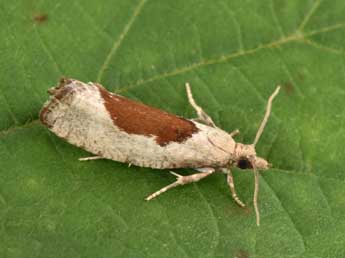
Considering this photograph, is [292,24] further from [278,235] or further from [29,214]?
[29,214]

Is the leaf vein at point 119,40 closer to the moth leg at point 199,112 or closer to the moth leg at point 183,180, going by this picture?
the moth leg at point 199,112

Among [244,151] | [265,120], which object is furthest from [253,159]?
[265,120]

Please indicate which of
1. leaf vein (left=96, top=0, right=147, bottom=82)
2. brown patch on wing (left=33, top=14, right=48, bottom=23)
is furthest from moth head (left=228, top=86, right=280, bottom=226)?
brown patch on wing (left=33, top=14, right=48, bottom=23)

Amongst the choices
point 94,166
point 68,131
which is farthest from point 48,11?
point 94,166

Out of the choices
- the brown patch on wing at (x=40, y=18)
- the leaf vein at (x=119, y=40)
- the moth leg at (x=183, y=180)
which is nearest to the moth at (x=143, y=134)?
the moth leg at (x=183, y=180)

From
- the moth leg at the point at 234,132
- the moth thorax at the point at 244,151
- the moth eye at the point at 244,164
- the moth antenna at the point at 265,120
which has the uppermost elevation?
the moth antenna at the point at 265,120

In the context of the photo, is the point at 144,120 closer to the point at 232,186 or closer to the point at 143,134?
the point at 143,134

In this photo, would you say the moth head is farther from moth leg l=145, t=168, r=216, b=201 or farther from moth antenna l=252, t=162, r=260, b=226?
moth leg l=145, t=168, r=216, b=201
